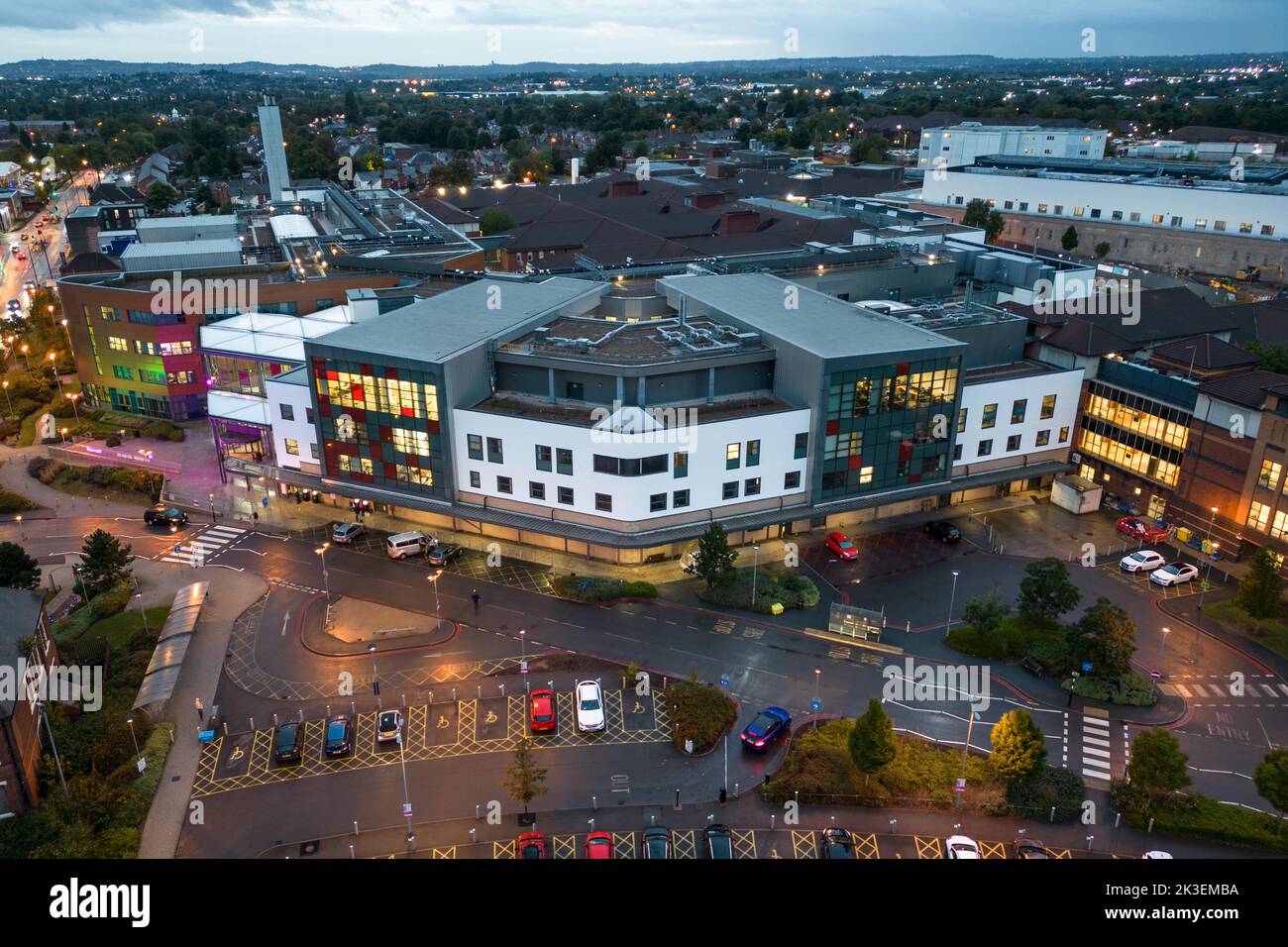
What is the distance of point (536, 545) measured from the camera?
6062 cm

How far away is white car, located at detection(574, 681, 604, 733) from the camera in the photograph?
43438mm

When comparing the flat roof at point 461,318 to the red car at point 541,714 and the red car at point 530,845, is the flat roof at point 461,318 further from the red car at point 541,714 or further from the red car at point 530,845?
the red car at point 530,845

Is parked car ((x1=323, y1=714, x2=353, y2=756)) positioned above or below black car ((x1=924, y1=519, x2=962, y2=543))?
below

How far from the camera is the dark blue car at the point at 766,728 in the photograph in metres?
42.0

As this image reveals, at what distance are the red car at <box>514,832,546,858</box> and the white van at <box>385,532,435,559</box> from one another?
26421mm

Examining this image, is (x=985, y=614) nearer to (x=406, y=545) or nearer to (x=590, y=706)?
(x=590, y=706)

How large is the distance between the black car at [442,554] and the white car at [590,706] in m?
16.4

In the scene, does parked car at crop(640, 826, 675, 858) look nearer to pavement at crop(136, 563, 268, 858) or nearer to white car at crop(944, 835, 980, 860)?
white car at crop(944, 835, 980, 860)

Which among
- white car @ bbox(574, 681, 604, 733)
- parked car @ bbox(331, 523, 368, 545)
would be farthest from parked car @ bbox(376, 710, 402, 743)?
parked car @ bbox(331, 523, 368, 545)

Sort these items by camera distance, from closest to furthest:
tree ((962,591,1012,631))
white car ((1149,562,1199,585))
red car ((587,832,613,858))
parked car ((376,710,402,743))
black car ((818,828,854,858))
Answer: red car ((587,832,613,858)) → black car ((818,828,854,858)) → parked car ((376,710,402,743)) → tree ((962,591,1012,631)) → white car ((1149,562,1199,585))

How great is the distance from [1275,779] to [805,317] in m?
40.5
